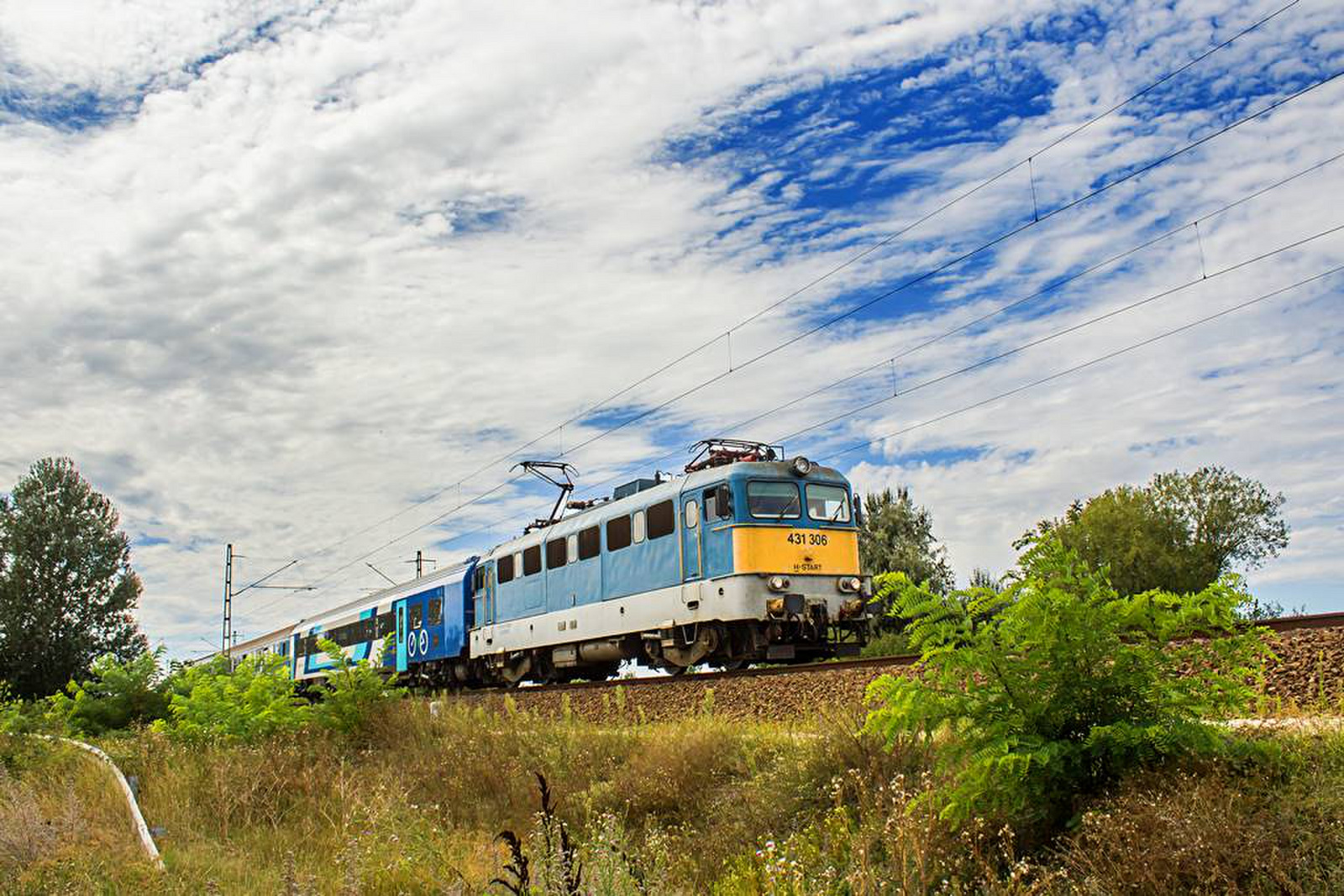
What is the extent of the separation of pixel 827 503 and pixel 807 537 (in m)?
0.97

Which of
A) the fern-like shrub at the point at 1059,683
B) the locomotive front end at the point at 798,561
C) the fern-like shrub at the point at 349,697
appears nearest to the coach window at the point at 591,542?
the locomotive front end at the point at 798,561

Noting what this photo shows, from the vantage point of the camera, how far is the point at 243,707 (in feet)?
44.3

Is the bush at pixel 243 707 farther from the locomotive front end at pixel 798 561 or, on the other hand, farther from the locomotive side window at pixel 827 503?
the locomotive side window at pixel 827 503

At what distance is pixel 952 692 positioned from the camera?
6.11 metres

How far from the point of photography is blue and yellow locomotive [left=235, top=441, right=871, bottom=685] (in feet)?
55.2

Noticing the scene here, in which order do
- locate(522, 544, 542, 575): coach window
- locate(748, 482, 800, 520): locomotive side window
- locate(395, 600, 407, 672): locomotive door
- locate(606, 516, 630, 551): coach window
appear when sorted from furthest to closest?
locate(395, 600, 407, 672): locomotive door → locate(522, 544, 542, 575): coach window → locate(606, 516, 630, 551): coach window → locate(748, 482, 800, 520): locomotive side window

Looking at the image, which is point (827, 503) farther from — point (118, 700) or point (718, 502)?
point (118, 700)

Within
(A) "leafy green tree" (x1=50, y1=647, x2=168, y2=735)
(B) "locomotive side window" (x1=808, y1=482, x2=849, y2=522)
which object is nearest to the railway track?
(B) "locomotive side window" (x1=808, y1=482, x2=849, y2=522)

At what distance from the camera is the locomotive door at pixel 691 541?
17281mm

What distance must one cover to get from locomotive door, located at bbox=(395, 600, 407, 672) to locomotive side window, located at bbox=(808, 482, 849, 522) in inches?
588

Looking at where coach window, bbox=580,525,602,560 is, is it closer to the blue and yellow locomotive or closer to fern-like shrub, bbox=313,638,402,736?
the blue and yellow locomotive

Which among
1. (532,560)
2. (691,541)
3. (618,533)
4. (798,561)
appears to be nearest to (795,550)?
(798,561)

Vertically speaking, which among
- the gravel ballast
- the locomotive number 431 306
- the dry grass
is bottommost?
the dry grass

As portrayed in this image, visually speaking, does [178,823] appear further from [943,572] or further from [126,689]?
[943,572]
